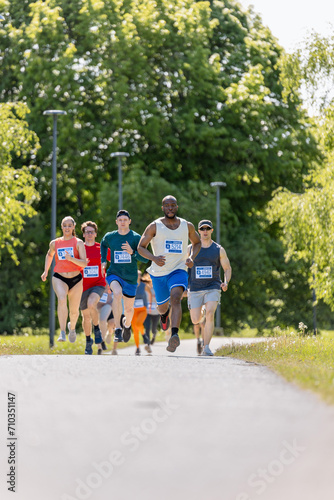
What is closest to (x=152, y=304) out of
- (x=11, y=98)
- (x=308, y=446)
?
(x=308, y=446)

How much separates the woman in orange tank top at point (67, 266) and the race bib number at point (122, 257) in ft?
1.50

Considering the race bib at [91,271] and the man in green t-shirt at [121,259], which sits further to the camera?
the race bib at [91,271]

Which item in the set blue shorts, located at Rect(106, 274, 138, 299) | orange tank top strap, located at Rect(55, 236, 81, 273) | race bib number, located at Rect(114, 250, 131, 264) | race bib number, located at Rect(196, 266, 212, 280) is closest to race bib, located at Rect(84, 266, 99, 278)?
orange tank top strap, located at Rect(55, 236, 81, 273)

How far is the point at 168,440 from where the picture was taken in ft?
20.8

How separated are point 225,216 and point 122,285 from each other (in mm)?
22546

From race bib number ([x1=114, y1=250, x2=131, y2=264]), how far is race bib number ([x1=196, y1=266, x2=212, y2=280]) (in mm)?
973

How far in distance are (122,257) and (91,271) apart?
1.06 meters

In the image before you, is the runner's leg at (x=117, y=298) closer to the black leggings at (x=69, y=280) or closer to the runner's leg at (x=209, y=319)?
the black leggings at (x=69, y=280)

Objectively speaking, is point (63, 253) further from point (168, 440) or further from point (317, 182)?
point (317, 182)

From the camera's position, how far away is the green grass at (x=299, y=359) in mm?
7934

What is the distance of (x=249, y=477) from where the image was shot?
18.6ft

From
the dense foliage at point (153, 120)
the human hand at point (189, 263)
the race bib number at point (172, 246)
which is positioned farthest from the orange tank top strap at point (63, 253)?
the dense foliage at point (153, 120)

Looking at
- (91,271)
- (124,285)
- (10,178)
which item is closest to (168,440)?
(124,285)

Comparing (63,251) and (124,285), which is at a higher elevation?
(63,251)
